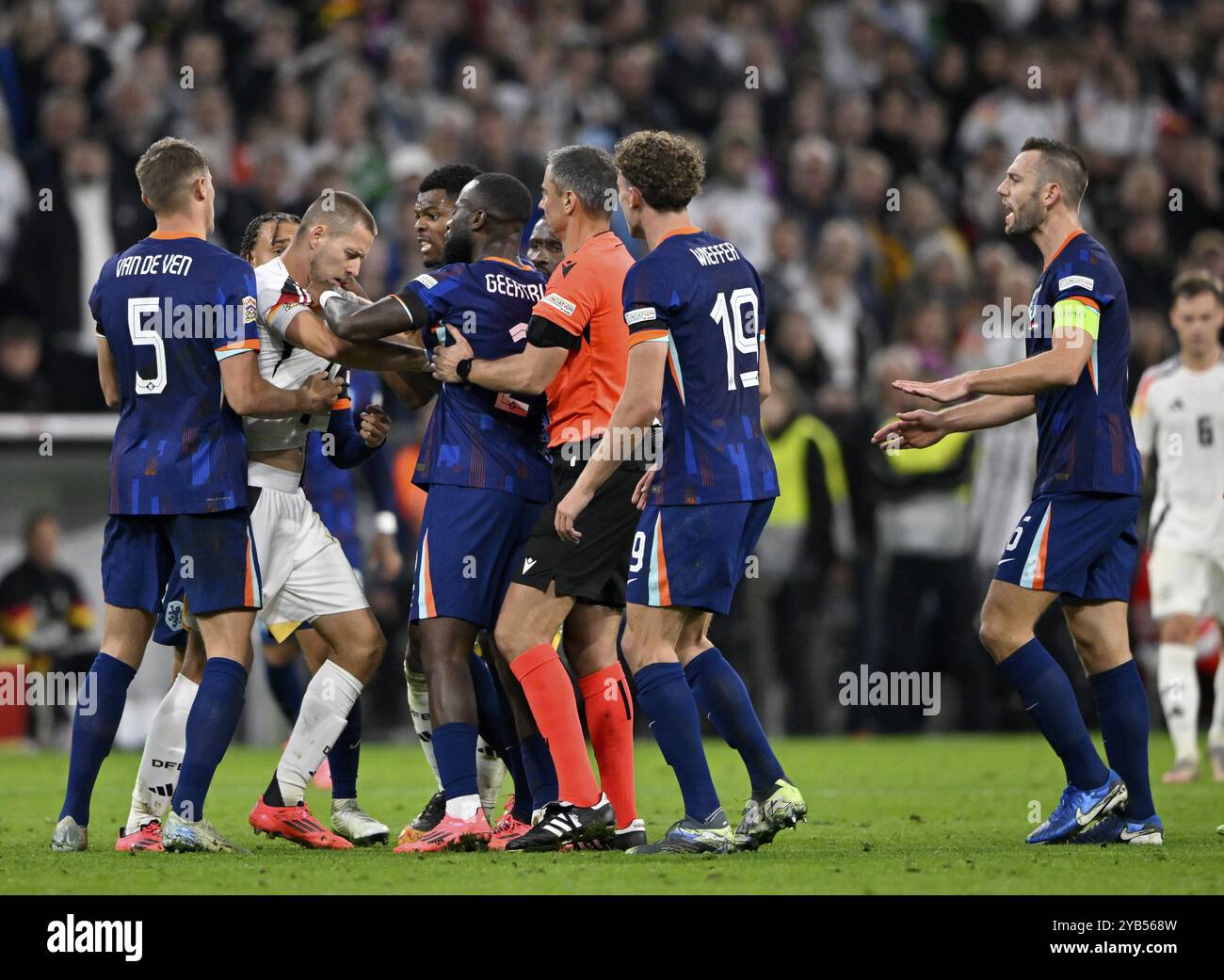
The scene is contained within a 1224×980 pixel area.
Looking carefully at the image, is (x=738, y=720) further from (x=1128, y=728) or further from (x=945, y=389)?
(x=1128, y=728)

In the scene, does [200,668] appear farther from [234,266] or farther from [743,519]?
[743,519]

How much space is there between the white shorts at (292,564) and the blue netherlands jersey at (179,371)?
1.58ft

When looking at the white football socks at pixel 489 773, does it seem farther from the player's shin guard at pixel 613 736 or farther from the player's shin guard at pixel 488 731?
the player's shin guard at pixel 613 736

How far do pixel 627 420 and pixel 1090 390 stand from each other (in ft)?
6.38

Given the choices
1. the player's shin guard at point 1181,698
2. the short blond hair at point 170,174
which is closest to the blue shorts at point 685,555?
the short blond hair at point 170,174

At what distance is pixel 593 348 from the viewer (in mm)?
6422

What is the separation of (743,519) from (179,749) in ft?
7.96

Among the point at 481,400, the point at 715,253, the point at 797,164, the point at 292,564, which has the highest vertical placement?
the point at 797,164

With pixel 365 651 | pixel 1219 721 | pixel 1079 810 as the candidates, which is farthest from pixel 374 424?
pixel 1219 721

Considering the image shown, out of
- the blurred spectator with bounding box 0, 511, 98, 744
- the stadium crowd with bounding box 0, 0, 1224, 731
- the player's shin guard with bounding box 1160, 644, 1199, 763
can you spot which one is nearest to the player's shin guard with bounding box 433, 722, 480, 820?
the player's shin guard with bounding box 1160, 644, 1199, 763

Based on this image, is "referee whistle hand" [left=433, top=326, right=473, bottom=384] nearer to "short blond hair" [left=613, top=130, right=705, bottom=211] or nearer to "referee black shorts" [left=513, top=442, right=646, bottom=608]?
"referee black shorts" [left=513, top=442, right=646, bottom=608]

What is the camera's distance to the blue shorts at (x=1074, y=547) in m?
6.62

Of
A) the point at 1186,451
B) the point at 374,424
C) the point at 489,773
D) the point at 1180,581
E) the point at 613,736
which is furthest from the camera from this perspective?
the point at 1186,451
